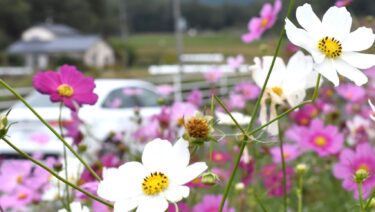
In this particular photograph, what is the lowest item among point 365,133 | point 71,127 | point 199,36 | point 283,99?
point 283,99

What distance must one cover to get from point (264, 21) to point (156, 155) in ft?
2.40

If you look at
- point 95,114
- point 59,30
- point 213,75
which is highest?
point 59,30

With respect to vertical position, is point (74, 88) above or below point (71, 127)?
below

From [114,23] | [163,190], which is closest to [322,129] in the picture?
[163,190]

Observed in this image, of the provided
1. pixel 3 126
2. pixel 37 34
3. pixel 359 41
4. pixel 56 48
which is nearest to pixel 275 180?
pixel 359 41

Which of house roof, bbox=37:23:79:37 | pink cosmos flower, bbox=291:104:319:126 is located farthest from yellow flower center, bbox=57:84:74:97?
house roof, bbox=37:23:79:37

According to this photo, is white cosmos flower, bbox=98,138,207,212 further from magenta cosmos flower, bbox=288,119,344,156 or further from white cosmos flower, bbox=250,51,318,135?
magenta cosmos flower, bbox=288,119,344,156

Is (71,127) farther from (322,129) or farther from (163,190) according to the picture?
(163,190)

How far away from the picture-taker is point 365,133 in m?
2.28

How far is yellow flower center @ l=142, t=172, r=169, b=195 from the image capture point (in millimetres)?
658

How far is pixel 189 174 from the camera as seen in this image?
662mm

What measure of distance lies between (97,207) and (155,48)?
53.1 meters

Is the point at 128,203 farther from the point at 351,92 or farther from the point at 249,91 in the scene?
the point at 351,92

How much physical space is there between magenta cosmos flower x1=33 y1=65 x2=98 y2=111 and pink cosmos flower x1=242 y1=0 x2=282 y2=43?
1.54 feet
